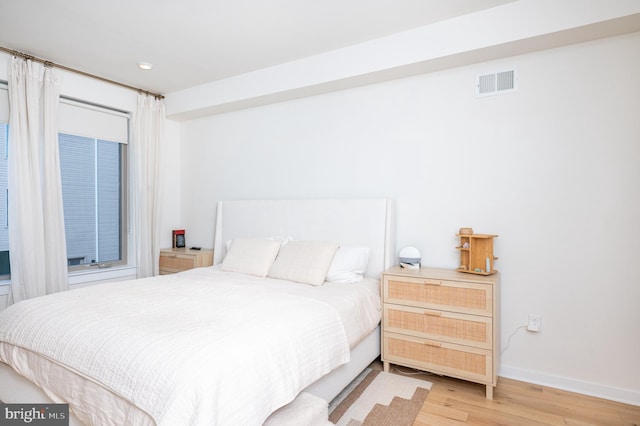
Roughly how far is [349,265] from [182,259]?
6.38 ft

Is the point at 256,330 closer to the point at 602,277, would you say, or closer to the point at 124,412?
the point at 124,412

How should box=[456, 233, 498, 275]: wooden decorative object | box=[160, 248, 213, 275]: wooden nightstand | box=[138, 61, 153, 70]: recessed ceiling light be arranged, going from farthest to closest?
box=[160, 248, 213, 275]: wooden nightstand, box=[138, 61, 153, 70]: recessed ceiling light, box=[456, 233, 498, 275]: wooden decorative object

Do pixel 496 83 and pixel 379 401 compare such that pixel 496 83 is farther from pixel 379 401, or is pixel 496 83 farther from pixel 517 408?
pixel 379 401

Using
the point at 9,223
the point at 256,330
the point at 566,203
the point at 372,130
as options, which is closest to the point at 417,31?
the point at 372,130

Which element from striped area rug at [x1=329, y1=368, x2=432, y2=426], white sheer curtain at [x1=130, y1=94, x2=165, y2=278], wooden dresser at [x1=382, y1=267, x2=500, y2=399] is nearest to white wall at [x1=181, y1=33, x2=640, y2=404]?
wooden dresser at [x1=382, y1=267, x2=500, y2=399]

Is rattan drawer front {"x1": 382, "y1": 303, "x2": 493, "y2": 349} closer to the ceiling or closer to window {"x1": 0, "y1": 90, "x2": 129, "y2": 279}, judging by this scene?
the ceiling

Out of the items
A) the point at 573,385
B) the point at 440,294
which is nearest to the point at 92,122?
the point at 440,294

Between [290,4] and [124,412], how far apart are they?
2.36m

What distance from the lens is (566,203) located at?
240cm

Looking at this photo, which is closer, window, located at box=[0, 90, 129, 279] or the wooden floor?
the wooden floor

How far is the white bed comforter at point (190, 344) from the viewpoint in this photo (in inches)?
49.6

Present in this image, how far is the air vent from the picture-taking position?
8.41 ft

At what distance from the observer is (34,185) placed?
300 centimetres

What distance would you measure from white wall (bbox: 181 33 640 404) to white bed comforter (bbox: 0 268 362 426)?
135 cm
